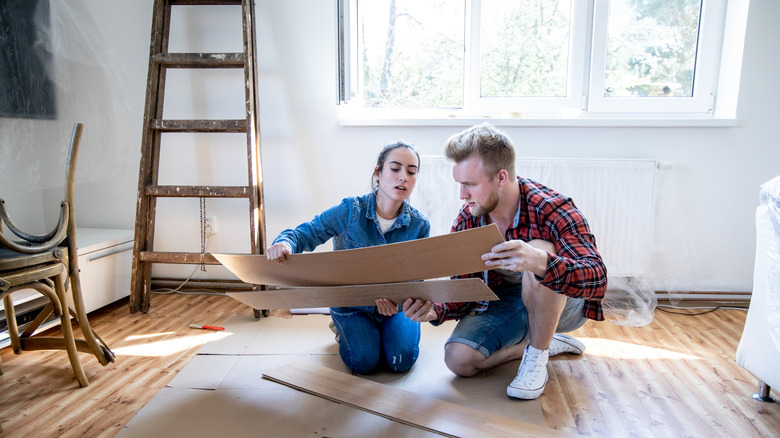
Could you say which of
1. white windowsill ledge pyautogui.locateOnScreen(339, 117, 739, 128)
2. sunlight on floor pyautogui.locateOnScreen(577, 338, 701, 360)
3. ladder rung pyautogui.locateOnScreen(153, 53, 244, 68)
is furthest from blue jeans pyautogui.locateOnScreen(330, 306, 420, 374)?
ladder rung pyautogui.locateOnScreen(153, 53, 244, 68)

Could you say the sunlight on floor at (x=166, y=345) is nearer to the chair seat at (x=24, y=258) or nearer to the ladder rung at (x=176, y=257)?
the ladder rung at (x=176, y=257)

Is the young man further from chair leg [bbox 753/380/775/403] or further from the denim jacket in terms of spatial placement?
chair leg [bbox 753/380/775/403]

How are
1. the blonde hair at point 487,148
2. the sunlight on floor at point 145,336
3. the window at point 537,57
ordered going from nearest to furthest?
the blonde hair at point 487,148
the sunlight on floor at point 145,336
the window at point 537,57

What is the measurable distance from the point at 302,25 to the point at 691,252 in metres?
2.15

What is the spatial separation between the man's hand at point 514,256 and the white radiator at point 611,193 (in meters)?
1.20

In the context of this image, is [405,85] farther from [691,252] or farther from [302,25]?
[691,252]

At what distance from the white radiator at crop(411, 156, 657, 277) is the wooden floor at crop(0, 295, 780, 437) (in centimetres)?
33

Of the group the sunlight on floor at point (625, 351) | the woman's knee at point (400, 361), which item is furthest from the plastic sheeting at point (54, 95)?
the sunlight on floor at point (625, 351)

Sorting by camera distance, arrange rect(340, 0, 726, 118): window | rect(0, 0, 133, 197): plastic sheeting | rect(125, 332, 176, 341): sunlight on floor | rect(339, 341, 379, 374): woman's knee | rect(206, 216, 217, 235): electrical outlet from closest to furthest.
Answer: rect(339, 341, 379, 374): woman's knee < rect(0, 0, 133, 197): plastic sheeting < rect(125, 332, 176, 341): sunlight on floor < rect(340, 0, 726, 118): window < rect(206, 216, 217, 235): electrical outlet

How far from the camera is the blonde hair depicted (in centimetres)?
142

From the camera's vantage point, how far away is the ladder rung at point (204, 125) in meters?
2.24

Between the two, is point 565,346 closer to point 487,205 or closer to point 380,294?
point 487,205

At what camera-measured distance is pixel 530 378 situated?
59.5 inches

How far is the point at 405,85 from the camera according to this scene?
8.63 ft
